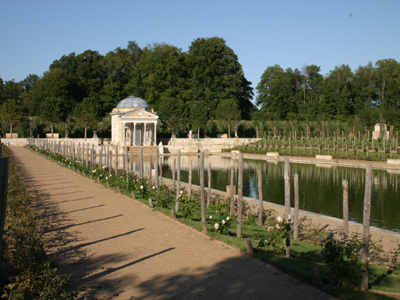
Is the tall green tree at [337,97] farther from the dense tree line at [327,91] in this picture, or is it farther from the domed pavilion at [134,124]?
the domed pavilion at [134,124]

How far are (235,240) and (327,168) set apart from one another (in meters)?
20.8

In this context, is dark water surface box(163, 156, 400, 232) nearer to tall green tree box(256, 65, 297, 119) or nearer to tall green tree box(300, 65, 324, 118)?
tall green tree box(256, 65, 297, 119)

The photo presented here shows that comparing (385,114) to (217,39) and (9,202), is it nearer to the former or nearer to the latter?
(217,39)

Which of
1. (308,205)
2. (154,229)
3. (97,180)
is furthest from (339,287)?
(97,180)

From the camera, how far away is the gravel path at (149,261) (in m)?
5.44

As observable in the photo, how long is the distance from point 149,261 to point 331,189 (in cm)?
1323

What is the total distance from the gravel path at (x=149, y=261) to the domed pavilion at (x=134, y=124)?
34773 millimetres

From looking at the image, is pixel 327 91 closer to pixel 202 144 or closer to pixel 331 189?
pixel 202 144

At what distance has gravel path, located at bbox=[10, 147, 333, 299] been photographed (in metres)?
5.44

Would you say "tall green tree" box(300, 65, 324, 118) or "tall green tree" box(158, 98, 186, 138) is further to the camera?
"tall green tree" box(300, 65, 324, 118)

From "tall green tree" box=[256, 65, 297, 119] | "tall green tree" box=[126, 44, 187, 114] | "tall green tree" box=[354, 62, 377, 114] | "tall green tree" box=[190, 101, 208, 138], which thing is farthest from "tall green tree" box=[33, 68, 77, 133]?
"tall green tree" box=[354, 62, 377, 114]

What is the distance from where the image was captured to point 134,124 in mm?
46156

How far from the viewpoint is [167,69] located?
191 ft

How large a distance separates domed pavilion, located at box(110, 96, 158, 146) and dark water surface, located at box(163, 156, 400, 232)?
18445 millimetres
